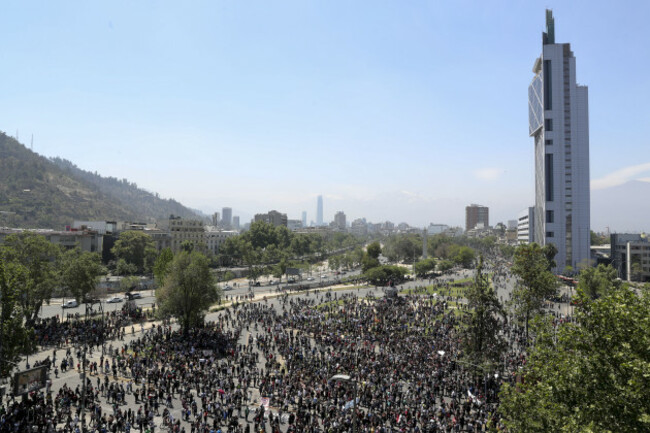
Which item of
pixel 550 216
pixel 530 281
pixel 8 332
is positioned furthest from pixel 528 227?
pixel 8 332

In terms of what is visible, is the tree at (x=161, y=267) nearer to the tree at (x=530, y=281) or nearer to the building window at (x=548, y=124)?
the tree at (x=530, y=281)

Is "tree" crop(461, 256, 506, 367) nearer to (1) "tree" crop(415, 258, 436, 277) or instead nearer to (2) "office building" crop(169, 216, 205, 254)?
(1) "tree" crop(415, 258, 436, 277)

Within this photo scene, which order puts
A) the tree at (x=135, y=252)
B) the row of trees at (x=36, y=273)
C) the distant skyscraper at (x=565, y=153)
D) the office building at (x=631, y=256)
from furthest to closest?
the distant skyscraper at (x=565, y=153) < the tree at (x=135, y=252) < the office building at (x=631, y=256) < the row of trees at (x=36, y=273)

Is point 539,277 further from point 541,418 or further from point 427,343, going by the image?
point 541,418

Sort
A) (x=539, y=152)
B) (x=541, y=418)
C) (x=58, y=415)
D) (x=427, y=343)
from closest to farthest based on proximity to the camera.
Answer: (x=541, y=418)
(x=58, y=415)
(x=427, y=343)
(x=539, y=152)

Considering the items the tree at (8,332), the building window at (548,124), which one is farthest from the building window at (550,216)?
the tree at (8,332)

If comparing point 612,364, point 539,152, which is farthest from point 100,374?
point 539,152

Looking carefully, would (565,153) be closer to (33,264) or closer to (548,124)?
(548,124)
